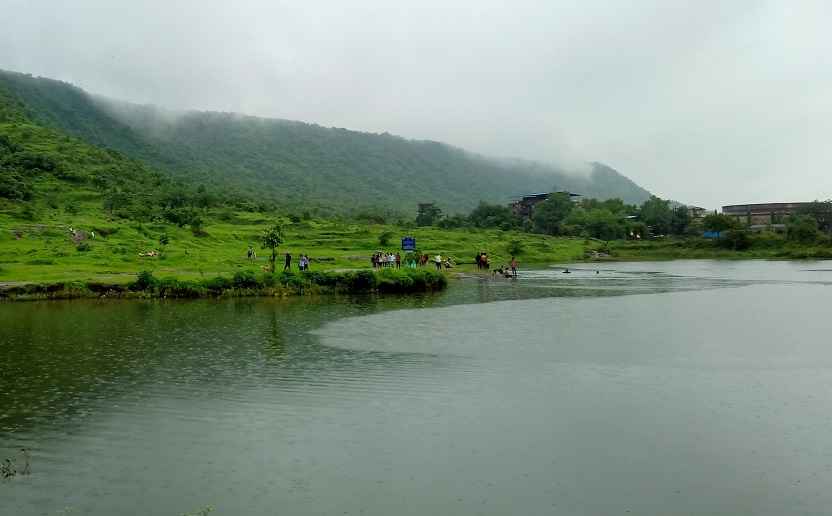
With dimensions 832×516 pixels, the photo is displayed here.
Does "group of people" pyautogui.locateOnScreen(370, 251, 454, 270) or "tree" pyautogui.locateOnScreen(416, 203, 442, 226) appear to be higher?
"tree" pyautogui.locateOnScreen(416, 203, 442, 226)

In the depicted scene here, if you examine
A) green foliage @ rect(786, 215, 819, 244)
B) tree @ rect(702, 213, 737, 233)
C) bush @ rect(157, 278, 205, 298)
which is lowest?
bush @ rect(157, 278, 205, 298)

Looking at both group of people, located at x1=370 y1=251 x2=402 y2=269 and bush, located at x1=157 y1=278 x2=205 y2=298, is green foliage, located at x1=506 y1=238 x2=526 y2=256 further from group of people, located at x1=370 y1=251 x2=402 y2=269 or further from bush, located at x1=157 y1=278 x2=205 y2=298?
bush, located at x1=157 y1=278 x2=205 y2=298

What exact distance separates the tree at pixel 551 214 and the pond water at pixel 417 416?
484 ft

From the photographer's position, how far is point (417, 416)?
20641mm

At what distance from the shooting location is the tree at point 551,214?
187375mm

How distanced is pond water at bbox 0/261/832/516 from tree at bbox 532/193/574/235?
147 meters

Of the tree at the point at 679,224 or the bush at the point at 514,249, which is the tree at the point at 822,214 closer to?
the tree at the point at 679,224

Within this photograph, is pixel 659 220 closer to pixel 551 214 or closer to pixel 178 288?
pixel 551 214

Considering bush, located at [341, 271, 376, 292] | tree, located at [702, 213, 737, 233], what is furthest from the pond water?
tree, located at [702, 213, 737, 233]

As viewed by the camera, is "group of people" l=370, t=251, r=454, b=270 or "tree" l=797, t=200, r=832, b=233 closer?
"group of people" l=370, t=251, r=454, b=270

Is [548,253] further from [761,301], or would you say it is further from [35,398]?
[35,398]

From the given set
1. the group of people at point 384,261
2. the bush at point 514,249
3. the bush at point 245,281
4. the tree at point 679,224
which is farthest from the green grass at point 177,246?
the tree at point 679,224

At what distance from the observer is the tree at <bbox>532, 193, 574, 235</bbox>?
18738 cm

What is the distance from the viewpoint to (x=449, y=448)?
58.5ft
